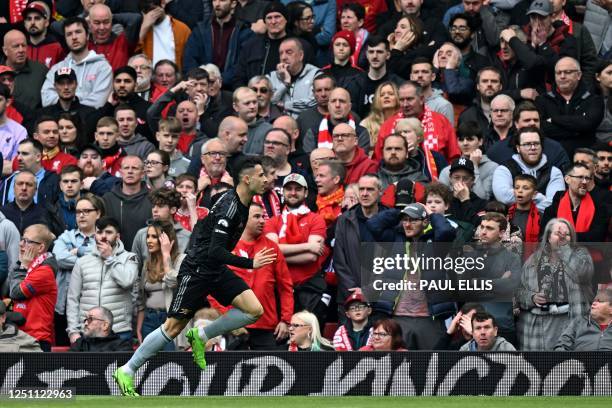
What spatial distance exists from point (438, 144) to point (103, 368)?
16.1 feet

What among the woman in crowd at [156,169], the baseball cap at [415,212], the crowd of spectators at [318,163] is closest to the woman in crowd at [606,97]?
the crowd of spectators at [318,163]

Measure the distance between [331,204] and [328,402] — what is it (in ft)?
11.3

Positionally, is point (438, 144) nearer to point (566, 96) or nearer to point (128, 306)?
point (566, 96)

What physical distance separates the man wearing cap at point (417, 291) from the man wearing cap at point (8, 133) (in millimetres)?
5222

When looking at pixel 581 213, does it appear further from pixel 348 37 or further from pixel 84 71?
pixel 84 71

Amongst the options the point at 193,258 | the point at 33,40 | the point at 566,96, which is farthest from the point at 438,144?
the point at 33,40

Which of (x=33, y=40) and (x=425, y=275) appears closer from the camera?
(x=425, y=275)

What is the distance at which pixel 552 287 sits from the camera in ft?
46.9

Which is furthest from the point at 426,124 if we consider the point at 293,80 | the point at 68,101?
the point at 68,101

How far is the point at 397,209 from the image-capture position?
14.8 metres

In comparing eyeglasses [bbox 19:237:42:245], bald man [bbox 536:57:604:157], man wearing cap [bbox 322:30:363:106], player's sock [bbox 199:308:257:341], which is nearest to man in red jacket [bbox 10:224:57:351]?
eyeglasses [bbox 19:237:42:245]

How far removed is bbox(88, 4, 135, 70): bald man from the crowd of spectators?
26 mm

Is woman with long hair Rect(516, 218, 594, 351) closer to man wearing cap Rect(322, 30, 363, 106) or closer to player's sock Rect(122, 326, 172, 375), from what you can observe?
player's sock Rect(122, 326, 172, 375)

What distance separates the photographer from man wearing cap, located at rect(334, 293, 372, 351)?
14594mm
